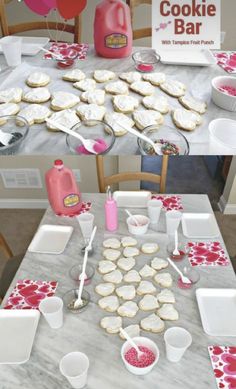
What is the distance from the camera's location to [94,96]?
1.13 metres

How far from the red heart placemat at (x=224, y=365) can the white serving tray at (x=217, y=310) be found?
45 mm

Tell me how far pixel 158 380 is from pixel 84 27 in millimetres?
2090

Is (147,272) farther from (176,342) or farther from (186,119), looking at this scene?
(186,119)

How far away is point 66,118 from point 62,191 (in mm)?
286

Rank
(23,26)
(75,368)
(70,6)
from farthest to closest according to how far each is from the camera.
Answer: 1. (23,26)
2. (75,368)
3. (70,6)

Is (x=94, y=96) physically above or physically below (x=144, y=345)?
above

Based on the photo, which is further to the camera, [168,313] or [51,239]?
[51,239]

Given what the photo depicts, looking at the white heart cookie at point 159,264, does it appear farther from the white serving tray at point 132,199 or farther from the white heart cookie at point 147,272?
the white serving tray at point 132,199

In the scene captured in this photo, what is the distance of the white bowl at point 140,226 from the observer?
1133mm

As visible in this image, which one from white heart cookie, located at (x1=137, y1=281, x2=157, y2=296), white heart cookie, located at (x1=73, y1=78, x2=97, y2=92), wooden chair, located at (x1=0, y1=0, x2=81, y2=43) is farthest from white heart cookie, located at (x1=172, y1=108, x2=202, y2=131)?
wooden chair, located at (x1=0, y1=0, x2=81, y2=43)

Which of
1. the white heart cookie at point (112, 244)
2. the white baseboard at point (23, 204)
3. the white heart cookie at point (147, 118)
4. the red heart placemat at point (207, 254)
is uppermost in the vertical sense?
the white heart cookie at point (147, 118)

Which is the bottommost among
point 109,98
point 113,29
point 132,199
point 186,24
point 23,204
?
point 23,204

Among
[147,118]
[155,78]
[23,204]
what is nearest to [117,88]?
[155,78]

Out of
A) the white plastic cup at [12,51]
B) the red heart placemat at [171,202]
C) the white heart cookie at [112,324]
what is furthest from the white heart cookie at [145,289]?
the white plastic cup at [12,51]
